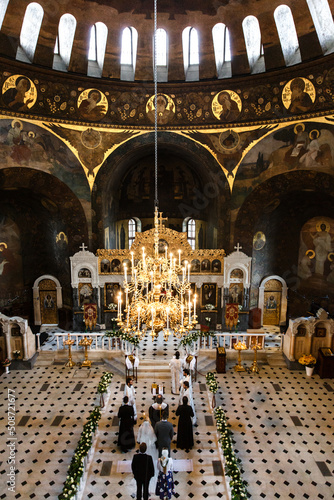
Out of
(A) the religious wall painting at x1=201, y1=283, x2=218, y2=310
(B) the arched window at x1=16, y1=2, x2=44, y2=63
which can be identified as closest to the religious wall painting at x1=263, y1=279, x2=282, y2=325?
(A) the religious wall painting at x1=201, y1=283, x2=218, y2=310

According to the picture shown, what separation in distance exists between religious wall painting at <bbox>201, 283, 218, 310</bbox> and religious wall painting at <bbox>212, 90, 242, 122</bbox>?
788 centimetres

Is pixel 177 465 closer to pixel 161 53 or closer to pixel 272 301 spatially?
pixel 272 301

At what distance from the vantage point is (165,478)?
7.61 m

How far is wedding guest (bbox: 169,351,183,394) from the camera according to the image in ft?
39.6

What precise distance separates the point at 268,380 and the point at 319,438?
3323 mm

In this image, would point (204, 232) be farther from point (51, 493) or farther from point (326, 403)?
point (51, 493)

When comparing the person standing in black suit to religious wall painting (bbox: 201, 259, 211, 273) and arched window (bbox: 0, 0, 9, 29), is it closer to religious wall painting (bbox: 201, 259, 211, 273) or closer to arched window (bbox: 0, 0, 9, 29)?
religious wall painting (bbox: 201, 259, 211, 273)

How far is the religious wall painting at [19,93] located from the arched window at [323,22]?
10920 millimetres

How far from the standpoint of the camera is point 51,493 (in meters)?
8.27

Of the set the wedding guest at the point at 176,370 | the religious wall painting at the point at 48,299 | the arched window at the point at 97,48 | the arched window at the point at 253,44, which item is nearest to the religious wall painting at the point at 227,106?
the arched window at the point at 253,44

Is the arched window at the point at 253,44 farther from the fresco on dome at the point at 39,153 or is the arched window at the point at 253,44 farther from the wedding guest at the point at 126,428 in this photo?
the wedding guest at the point at 126,428

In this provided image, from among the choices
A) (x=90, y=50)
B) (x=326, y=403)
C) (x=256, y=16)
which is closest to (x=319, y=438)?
(x=326, y=403)

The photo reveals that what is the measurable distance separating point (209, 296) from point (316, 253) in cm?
578

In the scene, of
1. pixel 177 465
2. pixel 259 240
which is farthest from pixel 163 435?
pixel 259 240
